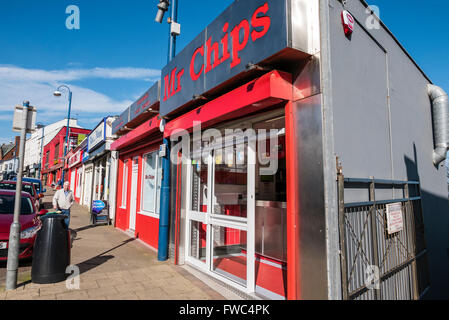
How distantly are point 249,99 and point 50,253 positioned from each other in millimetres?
4038

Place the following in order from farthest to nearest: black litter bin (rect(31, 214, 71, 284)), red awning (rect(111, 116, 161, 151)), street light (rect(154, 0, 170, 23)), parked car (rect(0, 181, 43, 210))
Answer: parked car (rect(0, 181, 43, 210)) < red awning (rect(111, 116, 161, 151)) < street light (rect(154, 0, 170, 23)) < black litter bin (rect(31, 214, 71, 284))

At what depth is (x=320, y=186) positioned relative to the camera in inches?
118

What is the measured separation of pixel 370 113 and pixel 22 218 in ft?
23.5

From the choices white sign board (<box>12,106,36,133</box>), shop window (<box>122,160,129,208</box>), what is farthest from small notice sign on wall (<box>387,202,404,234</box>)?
shop window (<box>122,160,129,208</box>)

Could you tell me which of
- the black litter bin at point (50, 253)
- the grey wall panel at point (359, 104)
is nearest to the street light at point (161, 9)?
the grey wall panel at point (359, 104)

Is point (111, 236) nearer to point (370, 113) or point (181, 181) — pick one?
point (181, 181)

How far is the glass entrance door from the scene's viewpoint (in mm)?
4922

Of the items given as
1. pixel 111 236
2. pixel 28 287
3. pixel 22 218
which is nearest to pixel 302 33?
pixel 28 287

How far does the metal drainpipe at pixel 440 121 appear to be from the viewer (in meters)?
6.07

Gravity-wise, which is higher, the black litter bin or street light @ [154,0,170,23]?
street light @ [154,0,170,23]

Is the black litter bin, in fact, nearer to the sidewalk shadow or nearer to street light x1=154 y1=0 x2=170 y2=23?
the sidewalk shadow

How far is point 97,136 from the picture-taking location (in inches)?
588

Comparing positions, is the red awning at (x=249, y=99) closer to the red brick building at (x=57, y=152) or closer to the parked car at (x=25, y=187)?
the parked car at (x=25, y=187)

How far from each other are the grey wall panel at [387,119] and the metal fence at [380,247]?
0.85 feet
